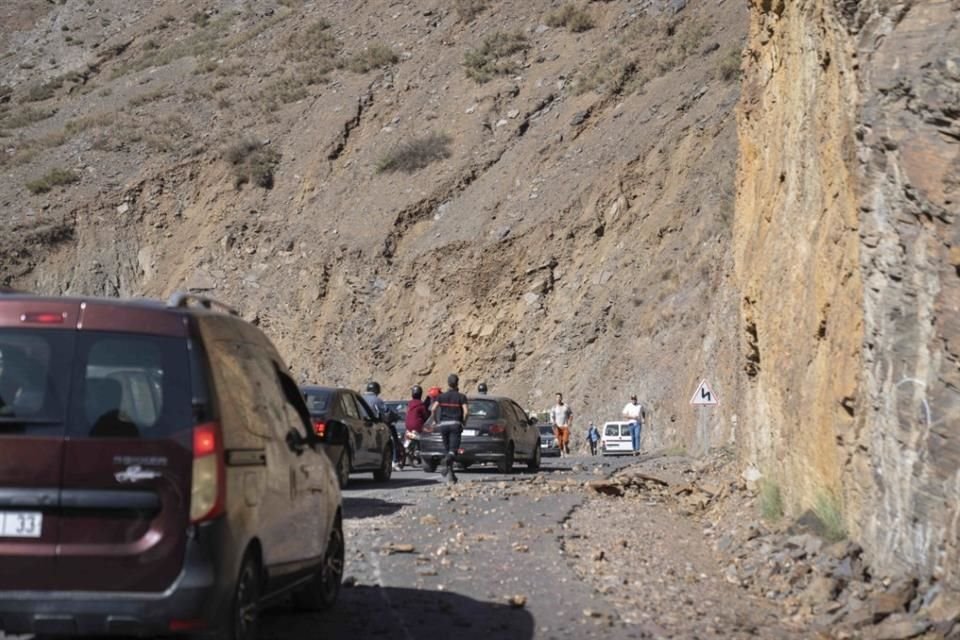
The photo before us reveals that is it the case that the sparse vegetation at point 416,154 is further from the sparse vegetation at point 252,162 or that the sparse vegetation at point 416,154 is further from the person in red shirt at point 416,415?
the person in red shirt at point 416,415

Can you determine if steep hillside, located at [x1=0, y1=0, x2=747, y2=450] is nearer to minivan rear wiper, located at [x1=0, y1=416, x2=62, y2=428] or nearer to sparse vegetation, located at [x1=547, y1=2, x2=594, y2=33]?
sparse vegetation, located at [x1=547, y1=2, x2=594, y2=33]

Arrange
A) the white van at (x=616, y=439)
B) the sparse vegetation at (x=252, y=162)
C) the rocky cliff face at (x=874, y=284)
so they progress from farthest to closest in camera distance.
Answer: the sparse vegetation at (x=252, y=162), the white van at (x=616, y=439), the rocky cliff face at (x=874, y=284)

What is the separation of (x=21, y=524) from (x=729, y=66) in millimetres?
42351

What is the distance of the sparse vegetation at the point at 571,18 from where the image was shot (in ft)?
186

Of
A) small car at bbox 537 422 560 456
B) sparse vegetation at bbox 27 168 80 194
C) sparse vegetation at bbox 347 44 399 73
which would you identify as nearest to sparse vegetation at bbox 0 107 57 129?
sparse vegetation at bbox 27 168 80 194

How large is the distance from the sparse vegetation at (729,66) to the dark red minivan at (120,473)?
41328 millimetres

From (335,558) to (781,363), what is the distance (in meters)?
6.84

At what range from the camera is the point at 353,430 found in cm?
2169

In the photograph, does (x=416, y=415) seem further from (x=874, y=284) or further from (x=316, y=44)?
(x=316, y=44)

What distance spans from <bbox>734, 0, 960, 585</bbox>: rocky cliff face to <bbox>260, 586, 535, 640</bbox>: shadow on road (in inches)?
112

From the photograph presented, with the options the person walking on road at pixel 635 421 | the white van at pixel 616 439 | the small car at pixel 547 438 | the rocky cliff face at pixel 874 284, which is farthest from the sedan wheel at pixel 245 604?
the small car at pixel 547 438

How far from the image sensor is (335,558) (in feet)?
32.7

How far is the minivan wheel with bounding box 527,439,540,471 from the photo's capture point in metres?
27.8

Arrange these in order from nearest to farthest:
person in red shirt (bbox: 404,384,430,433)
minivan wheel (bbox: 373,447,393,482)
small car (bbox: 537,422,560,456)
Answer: minivan wheel (bbox: 373,447,393,482), person in red shirt (bbox: 404,384,430,433), small car (bbox: 537,422,560,456)
